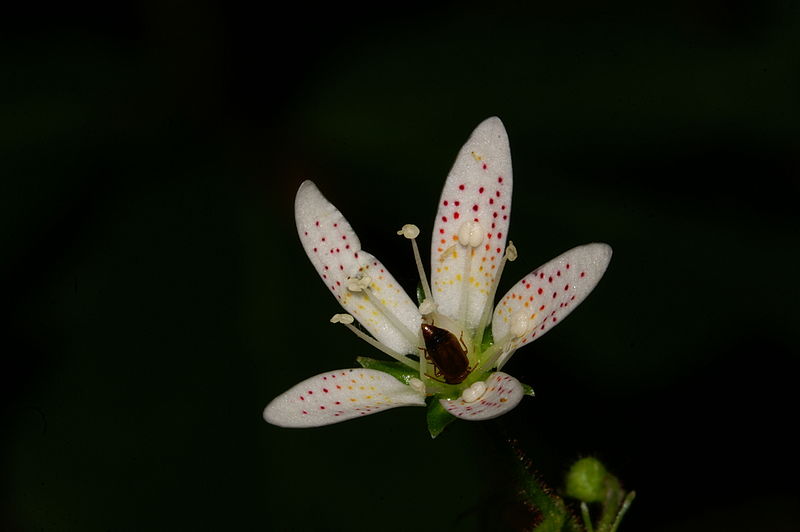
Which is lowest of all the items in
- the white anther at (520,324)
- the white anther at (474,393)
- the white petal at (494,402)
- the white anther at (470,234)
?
the white petal at (494,402)

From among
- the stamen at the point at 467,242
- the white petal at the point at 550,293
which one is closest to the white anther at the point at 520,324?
the white petal at the point at 550,293

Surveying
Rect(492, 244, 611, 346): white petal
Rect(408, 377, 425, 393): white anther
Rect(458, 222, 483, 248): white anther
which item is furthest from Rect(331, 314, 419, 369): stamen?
Rect(458, 222, 483, 248): white anther

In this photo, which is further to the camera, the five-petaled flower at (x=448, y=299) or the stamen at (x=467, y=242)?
the stamen at (x=467, y=242)

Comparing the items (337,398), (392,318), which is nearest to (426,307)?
(392,318)

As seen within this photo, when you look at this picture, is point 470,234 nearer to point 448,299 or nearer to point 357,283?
point 448,299

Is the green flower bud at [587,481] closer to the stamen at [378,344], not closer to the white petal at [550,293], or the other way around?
the white petal at [550,293]

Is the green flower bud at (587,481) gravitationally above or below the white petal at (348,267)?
below

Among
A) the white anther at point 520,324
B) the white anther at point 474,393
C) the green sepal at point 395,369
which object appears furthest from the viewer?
the green sepal at point 395,369
